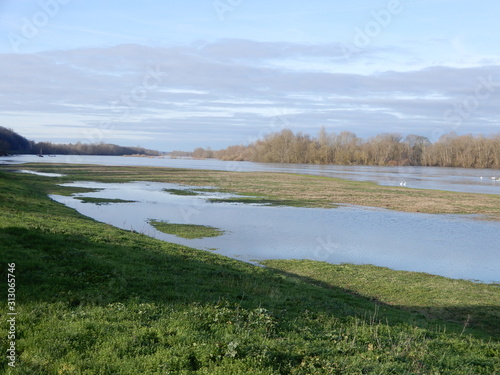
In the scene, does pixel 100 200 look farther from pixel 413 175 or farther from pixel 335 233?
pixel 413 175

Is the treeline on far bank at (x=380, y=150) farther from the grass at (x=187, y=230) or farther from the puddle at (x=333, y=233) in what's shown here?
the grass at (x=187, y=230)

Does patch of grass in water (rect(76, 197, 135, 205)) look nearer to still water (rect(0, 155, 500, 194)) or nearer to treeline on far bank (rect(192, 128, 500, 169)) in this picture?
still water (rect(0, 155, 500, 194))

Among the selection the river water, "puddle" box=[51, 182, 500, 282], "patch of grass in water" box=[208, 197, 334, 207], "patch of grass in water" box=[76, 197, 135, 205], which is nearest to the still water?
"patch of grass in water" box=[208, 197, 334, 207]

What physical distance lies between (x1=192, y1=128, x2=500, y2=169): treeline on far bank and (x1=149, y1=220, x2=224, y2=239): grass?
449 feet

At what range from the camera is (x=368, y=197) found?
150ft

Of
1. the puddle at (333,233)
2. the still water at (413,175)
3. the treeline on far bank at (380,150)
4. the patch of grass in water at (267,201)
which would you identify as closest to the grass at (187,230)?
the puddle at (333,233)

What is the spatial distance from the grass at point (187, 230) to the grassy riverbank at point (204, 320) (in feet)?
29.5

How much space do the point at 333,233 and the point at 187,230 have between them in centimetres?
826

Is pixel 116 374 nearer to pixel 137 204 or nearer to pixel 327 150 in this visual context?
pixel 137 204

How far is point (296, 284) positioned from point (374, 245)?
10.4 metres

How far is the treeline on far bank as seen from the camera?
146 m

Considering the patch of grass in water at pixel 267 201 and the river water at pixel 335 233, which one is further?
the patch of grass in water at pixel 267 201

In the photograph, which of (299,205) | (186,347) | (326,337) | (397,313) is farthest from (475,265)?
(299,205)

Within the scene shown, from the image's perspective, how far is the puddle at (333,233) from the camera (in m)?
19.8
